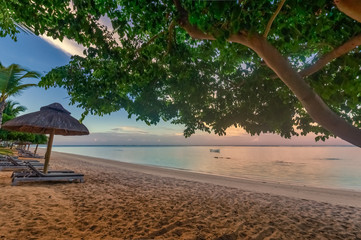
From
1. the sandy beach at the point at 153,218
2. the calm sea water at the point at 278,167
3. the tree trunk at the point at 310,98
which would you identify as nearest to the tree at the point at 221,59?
the tree trunk at the point at 310,98

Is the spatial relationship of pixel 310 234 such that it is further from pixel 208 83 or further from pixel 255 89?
pixel 208 83

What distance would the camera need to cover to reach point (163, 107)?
1286cm

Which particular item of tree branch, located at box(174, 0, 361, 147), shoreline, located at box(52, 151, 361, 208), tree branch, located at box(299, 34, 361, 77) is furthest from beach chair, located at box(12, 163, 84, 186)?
tree branch, located at box(299, 34, 361, 77)

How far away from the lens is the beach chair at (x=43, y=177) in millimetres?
7543

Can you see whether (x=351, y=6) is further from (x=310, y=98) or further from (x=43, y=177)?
(x=43, y=177)

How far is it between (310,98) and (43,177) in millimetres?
9196

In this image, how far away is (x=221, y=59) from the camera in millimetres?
7910

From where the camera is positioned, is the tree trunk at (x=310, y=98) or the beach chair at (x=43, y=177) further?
the beach chair at (x=43, y=177)

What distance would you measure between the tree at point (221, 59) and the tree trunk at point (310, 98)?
0.01 meters

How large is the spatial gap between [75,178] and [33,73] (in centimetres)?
751

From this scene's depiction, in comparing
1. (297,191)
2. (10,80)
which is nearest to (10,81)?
(10,80)

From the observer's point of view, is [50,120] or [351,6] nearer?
[351,6]

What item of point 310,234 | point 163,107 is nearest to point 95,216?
point 310,234

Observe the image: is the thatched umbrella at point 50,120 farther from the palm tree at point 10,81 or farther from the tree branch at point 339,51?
the tree branch at point 339,51
